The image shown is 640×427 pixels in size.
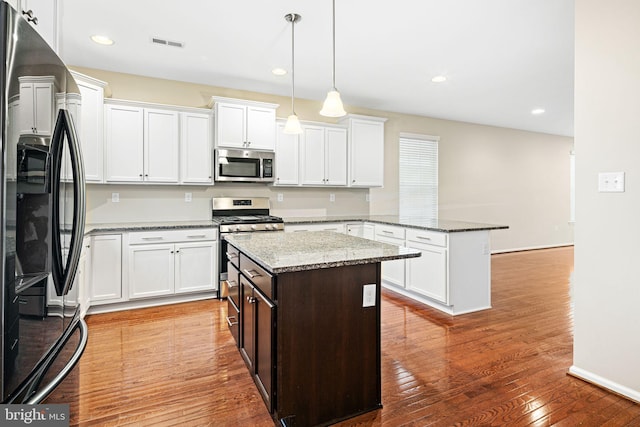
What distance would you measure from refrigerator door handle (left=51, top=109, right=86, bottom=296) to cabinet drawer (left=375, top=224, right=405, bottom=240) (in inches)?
129

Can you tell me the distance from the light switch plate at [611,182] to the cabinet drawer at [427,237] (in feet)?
4.69

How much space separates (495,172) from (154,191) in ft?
20.9

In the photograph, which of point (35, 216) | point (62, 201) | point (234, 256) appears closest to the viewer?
point (35, 216)

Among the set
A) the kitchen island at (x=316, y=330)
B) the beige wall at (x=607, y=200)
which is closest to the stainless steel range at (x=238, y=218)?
the kitchen island at (x=316, y=330)

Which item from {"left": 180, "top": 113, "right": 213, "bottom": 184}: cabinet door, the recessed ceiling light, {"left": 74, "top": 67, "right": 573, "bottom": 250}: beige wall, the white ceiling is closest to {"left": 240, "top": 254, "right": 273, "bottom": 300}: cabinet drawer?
the white ceiling

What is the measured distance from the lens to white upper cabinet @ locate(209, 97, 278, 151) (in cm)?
404

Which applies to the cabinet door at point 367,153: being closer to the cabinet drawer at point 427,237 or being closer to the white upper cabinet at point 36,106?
the cabinet drawer at point 427,237

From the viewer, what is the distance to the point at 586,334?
7.13 feet

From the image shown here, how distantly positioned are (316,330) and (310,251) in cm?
46

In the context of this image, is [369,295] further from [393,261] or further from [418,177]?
[418,177]

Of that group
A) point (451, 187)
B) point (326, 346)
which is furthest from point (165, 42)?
point (451, 187)

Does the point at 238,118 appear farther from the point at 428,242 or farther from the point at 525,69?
the point at 525,69

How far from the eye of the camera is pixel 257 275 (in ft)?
6.27

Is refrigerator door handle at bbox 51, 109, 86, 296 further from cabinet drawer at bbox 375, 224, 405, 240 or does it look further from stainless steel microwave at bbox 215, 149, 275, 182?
cabinet drawer at bbox 375, 224, 405, 240
